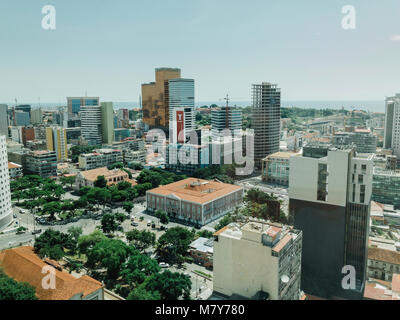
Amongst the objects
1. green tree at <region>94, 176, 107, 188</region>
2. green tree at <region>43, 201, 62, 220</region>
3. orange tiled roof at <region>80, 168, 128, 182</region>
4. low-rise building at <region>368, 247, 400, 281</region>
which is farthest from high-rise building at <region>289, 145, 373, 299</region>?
orange tiled roof at <region>80, 168, 128, 182</region>

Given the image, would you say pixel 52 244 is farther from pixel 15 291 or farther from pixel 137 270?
pixel 15 291

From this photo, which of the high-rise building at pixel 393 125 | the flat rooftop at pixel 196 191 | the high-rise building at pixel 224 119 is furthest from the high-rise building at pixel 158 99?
the high-rise building at pixel 393 125

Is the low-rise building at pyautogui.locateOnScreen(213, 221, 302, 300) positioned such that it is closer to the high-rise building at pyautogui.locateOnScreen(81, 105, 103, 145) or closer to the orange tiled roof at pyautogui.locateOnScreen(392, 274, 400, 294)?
the orange tiled roof at pyautogui.locateOnScreen(392, 274, 400, 294)

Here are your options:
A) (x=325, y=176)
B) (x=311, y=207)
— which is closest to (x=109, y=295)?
(x=311, y=207)

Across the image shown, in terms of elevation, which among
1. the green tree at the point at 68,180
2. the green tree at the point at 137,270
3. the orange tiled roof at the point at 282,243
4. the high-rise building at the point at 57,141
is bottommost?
the green tree at the point at 137,270

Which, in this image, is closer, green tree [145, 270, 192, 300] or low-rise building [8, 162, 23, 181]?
green tree [145, 270, 192, 300]

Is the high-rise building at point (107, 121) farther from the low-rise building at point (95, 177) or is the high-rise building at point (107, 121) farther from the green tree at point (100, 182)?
the green tree at point (100, 182)
